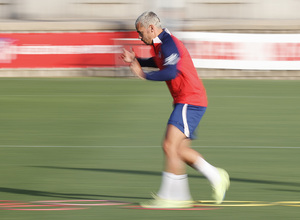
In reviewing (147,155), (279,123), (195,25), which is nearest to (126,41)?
(195,25)

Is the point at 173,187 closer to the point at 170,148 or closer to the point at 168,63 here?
the point at 170,148

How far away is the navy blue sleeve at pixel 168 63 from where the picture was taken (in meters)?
5.79

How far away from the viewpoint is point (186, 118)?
19.6ft

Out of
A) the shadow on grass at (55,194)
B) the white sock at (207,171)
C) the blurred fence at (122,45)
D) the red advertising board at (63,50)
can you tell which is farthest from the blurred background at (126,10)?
the white sock at (207,171)

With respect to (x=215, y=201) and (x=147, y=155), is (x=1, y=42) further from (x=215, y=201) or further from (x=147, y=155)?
(x=215, y=201)

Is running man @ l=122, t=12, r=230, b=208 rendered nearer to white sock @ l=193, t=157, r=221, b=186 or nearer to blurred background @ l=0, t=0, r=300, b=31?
white sock @ l=193, t=157, r=221, b=186

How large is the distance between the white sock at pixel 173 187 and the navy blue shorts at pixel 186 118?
1.31 ft

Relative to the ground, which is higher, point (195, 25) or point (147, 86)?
point (195, 25)

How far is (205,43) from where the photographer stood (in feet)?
61.7

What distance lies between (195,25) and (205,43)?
4.11ft

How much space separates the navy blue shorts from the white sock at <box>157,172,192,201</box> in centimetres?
40

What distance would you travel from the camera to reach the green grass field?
6.56 meters

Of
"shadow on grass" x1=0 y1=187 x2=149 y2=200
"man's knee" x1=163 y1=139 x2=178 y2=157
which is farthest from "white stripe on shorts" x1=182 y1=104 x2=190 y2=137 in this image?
"shadow on grass" x1=0 y1=187 x2=149 y2=200

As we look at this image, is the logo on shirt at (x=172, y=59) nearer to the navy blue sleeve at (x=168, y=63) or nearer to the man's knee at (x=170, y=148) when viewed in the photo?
the navy blue sleeve at (x=168, y=63)
